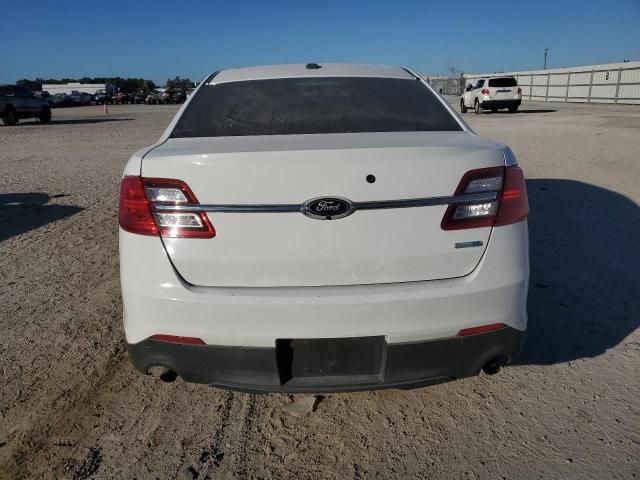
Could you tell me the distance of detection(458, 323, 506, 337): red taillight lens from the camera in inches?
82.7

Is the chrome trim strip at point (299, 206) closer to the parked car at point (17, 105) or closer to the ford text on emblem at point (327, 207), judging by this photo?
the ford text on emblem at point (327, 207)

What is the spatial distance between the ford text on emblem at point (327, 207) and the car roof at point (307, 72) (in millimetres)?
1507

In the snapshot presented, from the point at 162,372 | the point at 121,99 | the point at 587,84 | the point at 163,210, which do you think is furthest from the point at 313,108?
the point at 121,99

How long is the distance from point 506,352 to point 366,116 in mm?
1354

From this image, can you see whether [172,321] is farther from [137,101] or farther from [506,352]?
[137,101]

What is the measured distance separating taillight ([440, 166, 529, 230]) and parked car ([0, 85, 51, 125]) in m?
25.3

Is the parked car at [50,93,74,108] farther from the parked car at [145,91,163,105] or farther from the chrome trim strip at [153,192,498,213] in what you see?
the chrome trim strip at [153,192,498,213]

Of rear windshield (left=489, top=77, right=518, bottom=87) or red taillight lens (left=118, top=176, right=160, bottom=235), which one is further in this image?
rear windshield (left=489, top=77, right=518, bottom=87)

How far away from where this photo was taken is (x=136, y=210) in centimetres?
209

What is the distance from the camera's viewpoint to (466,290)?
205cm

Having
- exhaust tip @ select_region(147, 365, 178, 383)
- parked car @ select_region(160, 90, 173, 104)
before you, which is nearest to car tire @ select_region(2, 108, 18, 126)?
exhaust tip @ select_region(147, 365, 178, 383)

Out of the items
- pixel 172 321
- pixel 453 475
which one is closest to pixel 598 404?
pixel 453 475

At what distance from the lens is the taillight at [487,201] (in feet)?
6.68

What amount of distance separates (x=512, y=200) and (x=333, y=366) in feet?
3.31
